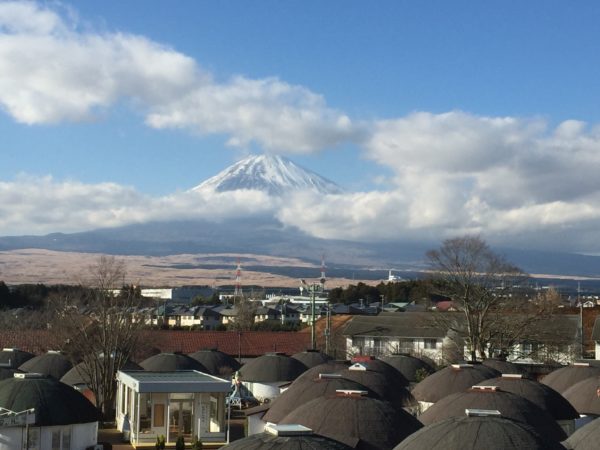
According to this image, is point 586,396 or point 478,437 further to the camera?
point 586,396

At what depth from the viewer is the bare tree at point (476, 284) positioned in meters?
57.5

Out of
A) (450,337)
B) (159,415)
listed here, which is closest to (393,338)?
(450,337)

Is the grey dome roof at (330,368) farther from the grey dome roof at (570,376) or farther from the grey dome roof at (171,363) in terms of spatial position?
the grey dome roof at (570,376)

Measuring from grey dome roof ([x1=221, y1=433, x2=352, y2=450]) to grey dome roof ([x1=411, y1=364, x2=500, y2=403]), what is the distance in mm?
23209

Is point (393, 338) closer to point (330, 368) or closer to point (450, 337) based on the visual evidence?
point (450, 337)

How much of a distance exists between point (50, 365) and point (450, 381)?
22.4 meters

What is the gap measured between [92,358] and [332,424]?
22474 mm

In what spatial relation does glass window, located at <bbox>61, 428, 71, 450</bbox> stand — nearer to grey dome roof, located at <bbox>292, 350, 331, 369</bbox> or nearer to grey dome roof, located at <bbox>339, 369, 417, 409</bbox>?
grey dome roof, located at <bbox>339, 369, 417, 409</bbox>

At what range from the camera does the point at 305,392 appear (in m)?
33.6

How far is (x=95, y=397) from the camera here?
4359cm

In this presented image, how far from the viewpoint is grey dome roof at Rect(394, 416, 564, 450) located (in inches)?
717

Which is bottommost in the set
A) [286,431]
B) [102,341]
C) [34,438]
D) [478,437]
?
[34,438]

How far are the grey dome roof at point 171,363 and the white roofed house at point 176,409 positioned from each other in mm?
13009

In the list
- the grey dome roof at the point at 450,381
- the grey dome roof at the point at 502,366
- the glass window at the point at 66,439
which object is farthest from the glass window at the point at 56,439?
the grey dome roof at the point at 502,366
